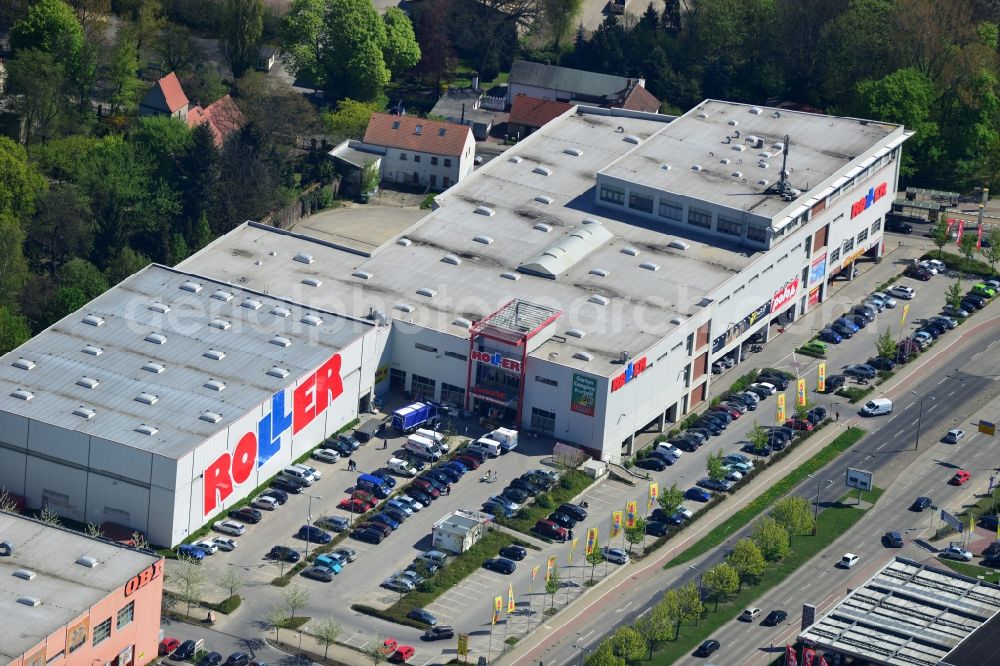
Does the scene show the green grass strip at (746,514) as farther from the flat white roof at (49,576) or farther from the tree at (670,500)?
the flat white roof at (49,576)

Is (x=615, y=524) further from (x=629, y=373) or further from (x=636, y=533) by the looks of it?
(x=629, y=373)

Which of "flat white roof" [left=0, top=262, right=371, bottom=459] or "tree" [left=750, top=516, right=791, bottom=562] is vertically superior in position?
"flat white roof" [left=0, top=262, right=371, bottom=459]

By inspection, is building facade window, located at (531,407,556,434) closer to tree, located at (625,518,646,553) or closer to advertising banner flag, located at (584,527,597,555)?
tree, located at (625,518,646,553)

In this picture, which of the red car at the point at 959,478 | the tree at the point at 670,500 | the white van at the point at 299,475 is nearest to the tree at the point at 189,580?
the white van at the point at 299,475

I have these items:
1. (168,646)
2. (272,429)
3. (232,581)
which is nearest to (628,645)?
(232,581)

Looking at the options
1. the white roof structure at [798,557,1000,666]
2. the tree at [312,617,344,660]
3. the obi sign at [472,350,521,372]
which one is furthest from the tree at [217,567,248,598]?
the white roof structure at [798,557,1000,666]

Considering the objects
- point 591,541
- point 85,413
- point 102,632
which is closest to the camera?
point 102,632

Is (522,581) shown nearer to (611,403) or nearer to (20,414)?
(611,403)
